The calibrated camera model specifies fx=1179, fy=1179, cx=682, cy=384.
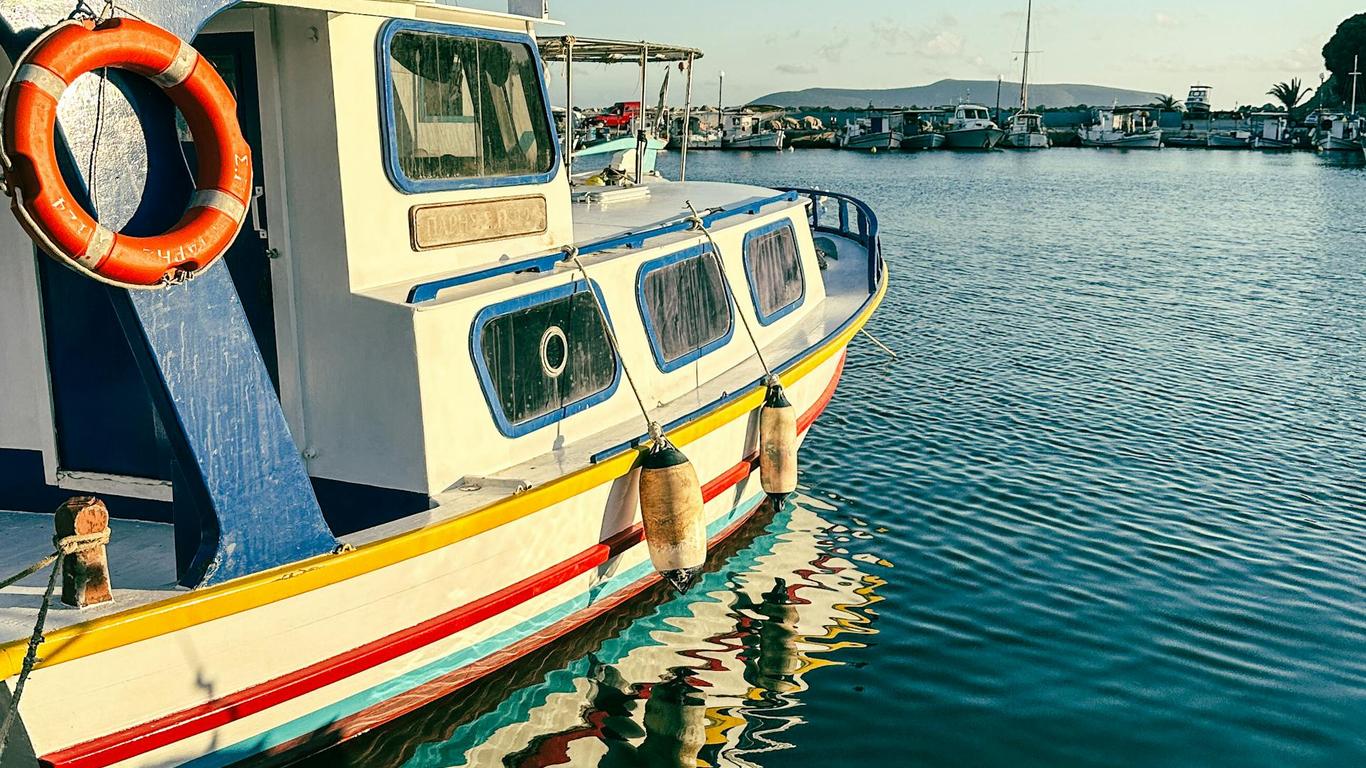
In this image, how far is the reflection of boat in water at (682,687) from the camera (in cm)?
746

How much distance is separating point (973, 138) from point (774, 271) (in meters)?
89.2

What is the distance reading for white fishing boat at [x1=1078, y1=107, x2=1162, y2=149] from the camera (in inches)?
3844

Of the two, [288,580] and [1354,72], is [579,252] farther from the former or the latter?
[1354,72]

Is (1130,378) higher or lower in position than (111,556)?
lower

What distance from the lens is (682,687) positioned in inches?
328

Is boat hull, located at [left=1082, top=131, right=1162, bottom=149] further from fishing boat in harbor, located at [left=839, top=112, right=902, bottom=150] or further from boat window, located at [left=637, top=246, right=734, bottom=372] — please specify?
Result: boat window, located at [left=637, top=246, right=734, bottom=372]

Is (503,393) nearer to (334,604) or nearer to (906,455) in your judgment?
(334,604)

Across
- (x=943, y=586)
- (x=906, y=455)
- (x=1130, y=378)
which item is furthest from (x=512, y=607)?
(x=1130, y=378)

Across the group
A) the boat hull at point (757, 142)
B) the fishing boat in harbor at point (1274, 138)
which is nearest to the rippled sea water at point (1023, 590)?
the boat hull at point (757, 142)

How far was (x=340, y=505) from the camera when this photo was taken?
24.7 ft

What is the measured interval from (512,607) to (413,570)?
111cm

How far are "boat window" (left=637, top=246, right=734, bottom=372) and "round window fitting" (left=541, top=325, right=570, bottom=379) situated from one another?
1150mm

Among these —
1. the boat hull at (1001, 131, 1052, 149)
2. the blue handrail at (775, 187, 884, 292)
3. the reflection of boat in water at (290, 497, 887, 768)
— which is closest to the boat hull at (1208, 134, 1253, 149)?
the boat hull at (1001, 131, 1052, 149)

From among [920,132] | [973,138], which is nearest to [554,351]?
[973,138]
